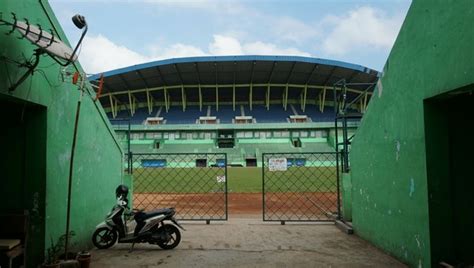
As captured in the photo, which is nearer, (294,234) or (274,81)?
(294,234)

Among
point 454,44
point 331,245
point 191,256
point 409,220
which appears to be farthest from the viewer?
point 331,245

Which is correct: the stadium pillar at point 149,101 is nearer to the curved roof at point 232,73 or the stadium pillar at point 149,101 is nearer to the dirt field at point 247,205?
the curved roof at point 232,73

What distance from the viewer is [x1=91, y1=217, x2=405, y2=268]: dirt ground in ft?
18.0

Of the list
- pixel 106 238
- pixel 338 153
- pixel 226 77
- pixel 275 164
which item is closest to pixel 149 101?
pixel 226 77

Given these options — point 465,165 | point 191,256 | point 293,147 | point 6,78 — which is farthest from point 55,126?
point 293,147

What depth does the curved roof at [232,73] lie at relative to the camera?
4244 centimetres

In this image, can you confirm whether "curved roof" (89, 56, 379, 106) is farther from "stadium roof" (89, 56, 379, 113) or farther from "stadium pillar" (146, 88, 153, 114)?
"stadium pillar" (146, 88, 153, 114)

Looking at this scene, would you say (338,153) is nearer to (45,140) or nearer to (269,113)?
(45,140)

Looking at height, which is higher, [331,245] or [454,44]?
[454,44]

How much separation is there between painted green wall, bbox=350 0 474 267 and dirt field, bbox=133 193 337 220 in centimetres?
411

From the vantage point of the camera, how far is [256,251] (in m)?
6.21

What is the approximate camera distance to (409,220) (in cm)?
485

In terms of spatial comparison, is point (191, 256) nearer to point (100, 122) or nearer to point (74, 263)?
point (74, 263)

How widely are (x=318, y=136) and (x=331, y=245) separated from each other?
44.9 meters
